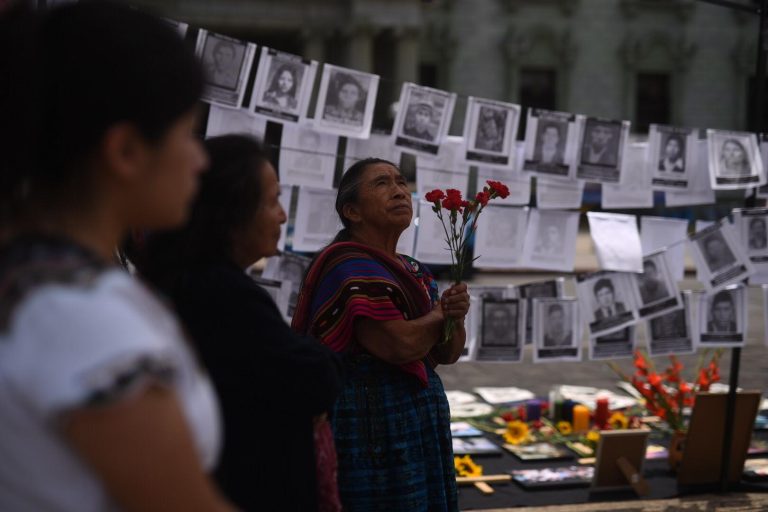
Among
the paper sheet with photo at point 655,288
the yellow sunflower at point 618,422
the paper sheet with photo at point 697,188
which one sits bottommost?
the yellow sunflower at point 618,422

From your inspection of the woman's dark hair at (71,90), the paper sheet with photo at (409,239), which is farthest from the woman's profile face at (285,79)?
the woman's dark hair at (71,90)

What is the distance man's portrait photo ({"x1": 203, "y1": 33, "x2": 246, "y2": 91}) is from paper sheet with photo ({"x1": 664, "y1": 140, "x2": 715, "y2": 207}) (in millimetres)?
2101

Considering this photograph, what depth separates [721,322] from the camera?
15.2 ft

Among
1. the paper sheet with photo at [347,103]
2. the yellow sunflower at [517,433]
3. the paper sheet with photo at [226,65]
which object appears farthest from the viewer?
the yellow sunflower at [517,433]

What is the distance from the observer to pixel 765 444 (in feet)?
18.7

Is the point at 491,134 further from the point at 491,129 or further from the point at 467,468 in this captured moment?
the point at 467,468

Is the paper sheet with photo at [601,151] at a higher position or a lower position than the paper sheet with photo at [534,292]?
higher

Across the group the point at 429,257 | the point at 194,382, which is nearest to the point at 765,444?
the point at 429,257

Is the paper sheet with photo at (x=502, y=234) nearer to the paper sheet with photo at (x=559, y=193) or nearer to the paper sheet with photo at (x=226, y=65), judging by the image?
the paper sheet with photo at (x=559, y=193)

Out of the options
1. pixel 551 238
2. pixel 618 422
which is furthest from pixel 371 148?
pixel 618 422

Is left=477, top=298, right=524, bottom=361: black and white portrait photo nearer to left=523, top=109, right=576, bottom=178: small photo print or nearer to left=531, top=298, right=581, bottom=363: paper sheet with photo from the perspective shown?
left=531, top=298, right=581, bottom=363: paper sheet with photo

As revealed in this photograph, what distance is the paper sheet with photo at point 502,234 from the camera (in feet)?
14.2

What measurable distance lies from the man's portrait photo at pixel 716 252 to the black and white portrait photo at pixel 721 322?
0.57 ft

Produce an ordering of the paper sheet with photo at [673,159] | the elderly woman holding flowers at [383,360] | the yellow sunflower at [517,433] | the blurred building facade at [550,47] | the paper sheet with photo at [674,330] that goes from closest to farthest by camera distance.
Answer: the elderly woman holding flowers at [383,360] < the paper sheet with photo at [673,159] < the paper sheet with photo at [674,330] < the yellow sunflower at [517,433] < the blurred building facade at [550,47]
